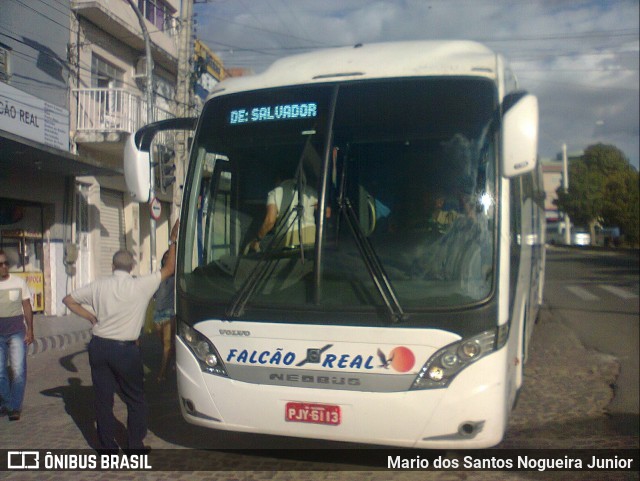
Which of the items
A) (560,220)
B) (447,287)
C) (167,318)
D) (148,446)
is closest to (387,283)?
(447,287)

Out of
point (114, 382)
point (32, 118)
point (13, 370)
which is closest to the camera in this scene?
point (114, 382)

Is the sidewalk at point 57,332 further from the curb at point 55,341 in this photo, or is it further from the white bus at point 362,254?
the white bus at point 362,254

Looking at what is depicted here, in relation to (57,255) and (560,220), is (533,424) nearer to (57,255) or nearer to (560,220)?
(57,255)

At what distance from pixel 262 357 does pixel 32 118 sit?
9949 mm

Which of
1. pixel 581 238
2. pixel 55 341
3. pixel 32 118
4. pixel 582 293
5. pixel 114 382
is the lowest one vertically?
pixel 55 341

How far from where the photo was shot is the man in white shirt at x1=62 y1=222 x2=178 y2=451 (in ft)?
15.5

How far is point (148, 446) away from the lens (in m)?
5.24

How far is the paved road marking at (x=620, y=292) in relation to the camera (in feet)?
55.4

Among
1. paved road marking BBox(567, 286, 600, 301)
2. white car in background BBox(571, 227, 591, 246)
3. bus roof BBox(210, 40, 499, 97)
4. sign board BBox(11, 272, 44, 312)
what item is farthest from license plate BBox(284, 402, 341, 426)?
white car in background BBox(571, 227, 591, 246)

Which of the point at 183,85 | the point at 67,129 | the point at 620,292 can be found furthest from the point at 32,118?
the point at 620,292

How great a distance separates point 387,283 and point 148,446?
2.63m

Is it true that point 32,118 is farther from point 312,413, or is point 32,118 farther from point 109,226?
point 312,413

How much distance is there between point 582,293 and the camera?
1792 cm

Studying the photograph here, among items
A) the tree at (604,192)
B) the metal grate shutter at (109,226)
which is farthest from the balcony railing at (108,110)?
the tree at (604,192)
